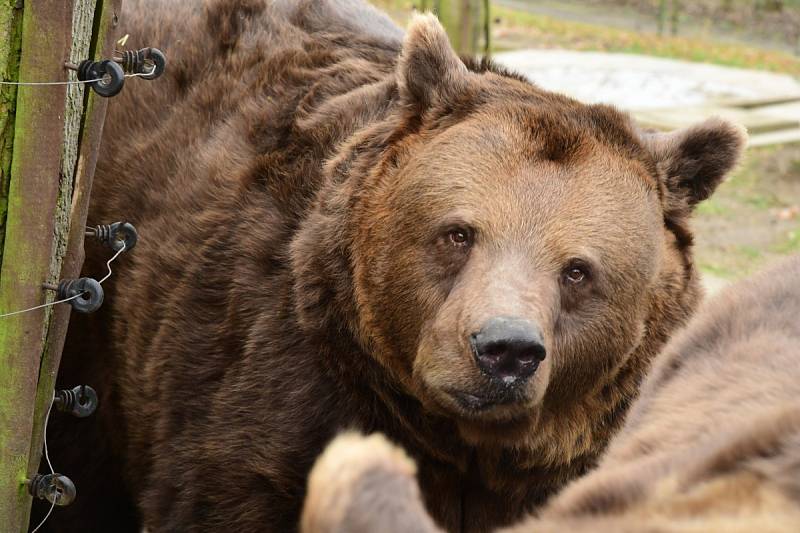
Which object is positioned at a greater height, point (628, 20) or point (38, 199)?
point (38, 199)

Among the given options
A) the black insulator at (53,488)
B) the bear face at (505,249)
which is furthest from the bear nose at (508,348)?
the black insulator at (53,488)

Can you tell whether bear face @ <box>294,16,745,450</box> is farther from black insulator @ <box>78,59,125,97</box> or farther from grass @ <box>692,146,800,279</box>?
grass @ <box>692,146,800,279</box>

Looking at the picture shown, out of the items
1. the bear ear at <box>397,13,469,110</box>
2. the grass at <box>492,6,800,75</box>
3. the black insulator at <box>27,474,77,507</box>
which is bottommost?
the grass at <box>492,6,800,75</box>

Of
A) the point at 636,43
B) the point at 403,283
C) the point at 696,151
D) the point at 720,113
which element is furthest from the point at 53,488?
the point at 636,43

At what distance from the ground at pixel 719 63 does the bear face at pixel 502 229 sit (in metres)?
0.57

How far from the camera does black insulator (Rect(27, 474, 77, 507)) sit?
3660 mm

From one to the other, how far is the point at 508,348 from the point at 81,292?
127 cm

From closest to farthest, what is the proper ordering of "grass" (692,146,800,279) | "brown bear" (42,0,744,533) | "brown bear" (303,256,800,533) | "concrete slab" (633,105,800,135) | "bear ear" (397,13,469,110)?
1. "brown bear" (303,256,800,533)
2. "brown bear" (42,0,744,533)
3. "bear ear" (397,13,469,110)
4. "grass" (692,146,800,279)
5. "concrete slab" (633,105,800,135)

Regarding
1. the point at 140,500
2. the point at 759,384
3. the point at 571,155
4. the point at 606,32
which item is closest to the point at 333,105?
the point at 571,155

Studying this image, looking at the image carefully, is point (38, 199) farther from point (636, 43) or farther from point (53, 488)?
point (636, 43)

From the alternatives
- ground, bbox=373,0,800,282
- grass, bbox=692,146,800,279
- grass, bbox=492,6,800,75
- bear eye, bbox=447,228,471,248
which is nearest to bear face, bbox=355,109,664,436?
bear eye, bbox=447,228,471,248

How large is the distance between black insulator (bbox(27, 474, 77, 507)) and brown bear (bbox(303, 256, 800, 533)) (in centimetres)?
164

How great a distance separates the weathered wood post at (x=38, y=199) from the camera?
10.8 ft

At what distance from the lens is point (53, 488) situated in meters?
3.67
